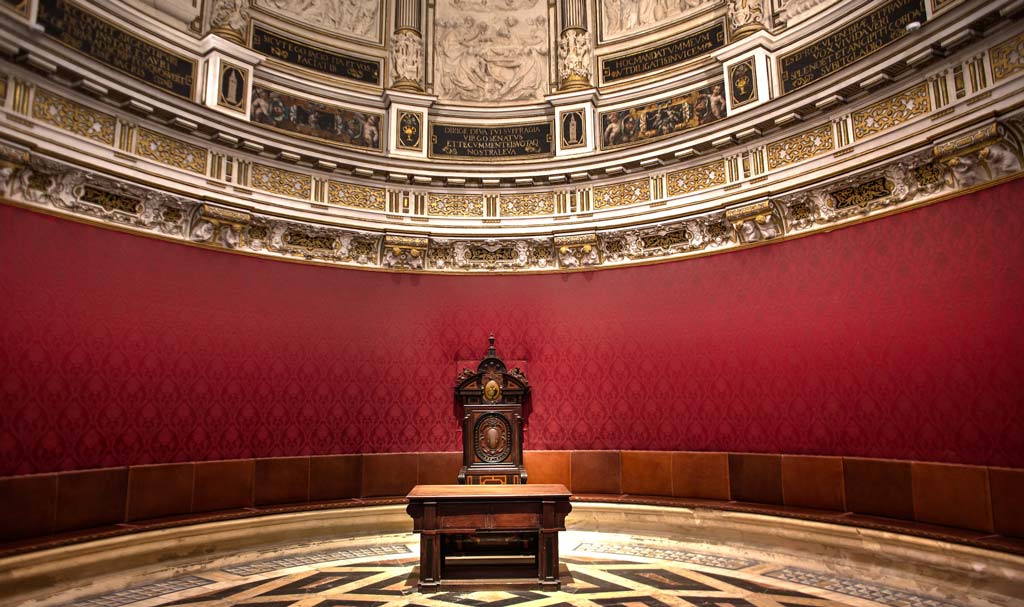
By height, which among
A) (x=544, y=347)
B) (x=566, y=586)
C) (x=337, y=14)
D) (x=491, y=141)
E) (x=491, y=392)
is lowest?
(x=566, y=586)

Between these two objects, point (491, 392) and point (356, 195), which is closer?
point (491, 392)

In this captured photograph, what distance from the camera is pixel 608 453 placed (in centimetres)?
937

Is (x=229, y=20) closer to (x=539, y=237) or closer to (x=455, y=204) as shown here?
(x=455, y=204)

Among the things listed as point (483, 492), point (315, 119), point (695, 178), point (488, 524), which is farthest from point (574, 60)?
point (488, 524)

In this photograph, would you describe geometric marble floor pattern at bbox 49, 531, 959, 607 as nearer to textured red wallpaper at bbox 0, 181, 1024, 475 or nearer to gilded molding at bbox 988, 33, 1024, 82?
textured red wallpaper at bbox 0, 181, 1024, 475

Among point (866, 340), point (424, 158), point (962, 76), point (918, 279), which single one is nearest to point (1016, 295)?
point (918, 279)

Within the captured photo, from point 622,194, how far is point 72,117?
24.1ft

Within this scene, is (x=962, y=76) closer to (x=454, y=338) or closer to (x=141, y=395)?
(x=454, y=338)

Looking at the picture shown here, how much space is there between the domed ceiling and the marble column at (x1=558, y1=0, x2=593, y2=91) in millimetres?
38

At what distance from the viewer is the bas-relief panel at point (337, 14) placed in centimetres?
970

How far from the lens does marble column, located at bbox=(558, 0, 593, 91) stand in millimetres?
10336

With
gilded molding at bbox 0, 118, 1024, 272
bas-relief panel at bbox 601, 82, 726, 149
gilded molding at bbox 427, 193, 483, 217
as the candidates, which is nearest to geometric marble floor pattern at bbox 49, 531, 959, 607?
gilded molding at bbox 0, 118, 1024, 272

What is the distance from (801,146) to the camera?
8109 mm

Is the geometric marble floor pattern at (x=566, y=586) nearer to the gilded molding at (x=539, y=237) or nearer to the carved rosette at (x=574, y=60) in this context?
the gilded molding at (x=539, y=237)
